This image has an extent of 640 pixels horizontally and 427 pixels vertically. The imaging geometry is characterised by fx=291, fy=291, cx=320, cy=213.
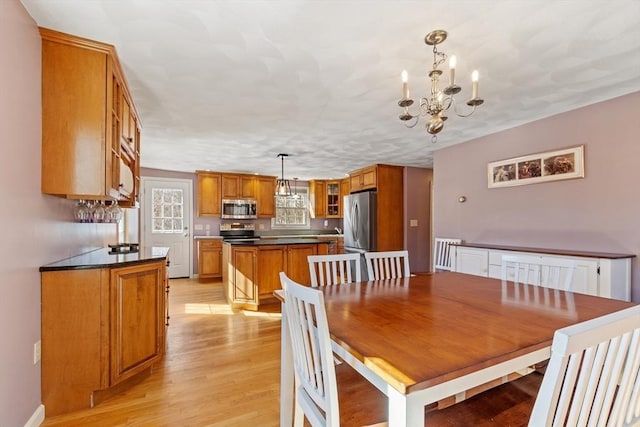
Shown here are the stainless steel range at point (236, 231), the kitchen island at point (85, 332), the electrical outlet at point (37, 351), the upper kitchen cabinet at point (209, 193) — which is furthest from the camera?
the stainless steel range at point (236, 231)

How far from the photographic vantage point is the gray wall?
253 cm

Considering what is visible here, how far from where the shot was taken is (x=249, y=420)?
68.6 inches

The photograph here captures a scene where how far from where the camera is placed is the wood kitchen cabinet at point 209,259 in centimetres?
582

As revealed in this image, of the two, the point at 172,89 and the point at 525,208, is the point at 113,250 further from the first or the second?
the point at 525,208

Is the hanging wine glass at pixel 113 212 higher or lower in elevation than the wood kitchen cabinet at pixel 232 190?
lower

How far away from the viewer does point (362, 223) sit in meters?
5.37

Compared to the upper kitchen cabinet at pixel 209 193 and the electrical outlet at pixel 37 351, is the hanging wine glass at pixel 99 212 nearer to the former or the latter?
the electrical outlet at pixel 37 351

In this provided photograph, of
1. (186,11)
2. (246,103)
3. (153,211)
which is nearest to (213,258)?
(153,211)

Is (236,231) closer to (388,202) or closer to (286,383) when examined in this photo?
(388,202)

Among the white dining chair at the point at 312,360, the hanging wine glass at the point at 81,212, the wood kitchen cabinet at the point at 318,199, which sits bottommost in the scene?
the white dining chair at the point at 312,360

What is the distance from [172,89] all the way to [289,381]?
236 centimetres

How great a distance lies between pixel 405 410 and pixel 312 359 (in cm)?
45

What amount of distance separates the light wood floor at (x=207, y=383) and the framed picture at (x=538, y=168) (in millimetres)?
3174

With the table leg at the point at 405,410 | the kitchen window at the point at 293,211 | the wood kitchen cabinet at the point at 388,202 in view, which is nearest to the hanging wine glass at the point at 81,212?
the table leg at the point at 405,410
